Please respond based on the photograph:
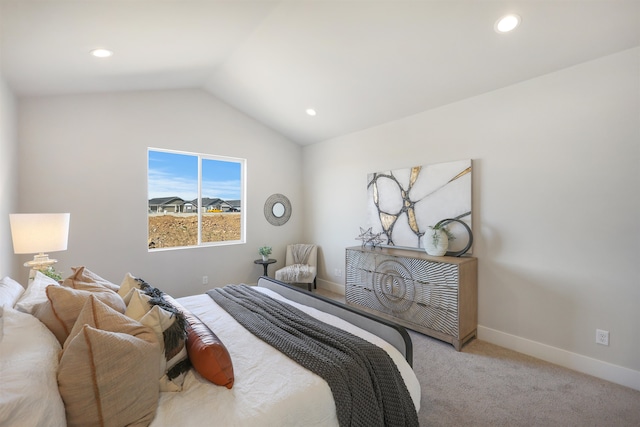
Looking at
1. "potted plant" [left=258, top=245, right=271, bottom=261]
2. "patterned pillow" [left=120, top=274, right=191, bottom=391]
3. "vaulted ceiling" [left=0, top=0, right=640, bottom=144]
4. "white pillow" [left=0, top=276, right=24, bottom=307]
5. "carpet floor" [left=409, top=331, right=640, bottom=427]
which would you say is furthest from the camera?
"potted plant" [left=258, top=245, right=271, bottom=261]

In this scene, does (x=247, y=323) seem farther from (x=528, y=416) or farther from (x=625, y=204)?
(x=625, y=204)

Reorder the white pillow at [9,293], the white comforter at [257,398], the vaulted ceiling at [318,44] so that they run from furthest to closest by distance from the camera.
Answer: the vaulted ceiling at [318,44] → the white pillow at [9,293] → the white comforter at [257,398]

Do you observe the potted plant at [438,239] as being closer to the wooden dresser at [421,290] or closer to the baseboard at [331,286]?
the wooden dresser at [421,290]

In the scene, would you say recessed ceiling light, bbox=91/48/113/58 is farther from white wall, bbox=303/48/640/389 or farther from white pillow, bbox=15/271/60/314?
white wall, bbox=303/48/640/389

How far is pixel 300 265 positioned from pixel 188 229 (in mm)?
1795

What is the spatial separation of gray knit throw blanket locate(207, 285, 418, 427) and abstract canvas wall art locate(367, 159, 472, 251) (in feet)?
6.52

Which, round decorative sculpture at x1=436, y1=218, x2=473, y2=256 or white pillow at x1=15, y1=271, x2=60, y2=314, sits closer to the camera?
white pillow at x1=15, y1=271, x2=60, y2=314

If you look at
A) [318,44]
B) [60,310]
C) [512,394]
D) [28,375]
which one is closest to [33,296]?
[60,310]

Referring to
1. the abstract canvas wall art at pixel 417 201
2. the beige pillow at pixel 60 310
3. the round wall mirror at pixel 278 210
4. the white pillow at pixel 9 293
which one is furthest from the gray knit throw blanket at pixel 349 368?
the round wall mirror at pixel 278 210

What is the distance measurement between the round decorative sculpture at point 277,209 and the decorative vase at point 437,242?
8.56 ft

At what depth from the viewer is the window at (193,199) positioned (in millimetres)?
3895

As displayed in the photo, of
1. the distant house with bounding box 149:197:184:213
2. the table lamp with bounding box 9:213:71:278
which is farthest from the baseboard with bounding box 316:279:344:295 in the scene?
the table lamp with bounding box 9:213:71:278

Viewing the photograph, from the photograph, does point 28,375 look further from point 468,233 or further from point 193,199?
point 193,199

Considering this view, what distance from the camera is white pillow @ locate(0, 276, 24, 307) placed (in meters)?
1.37
